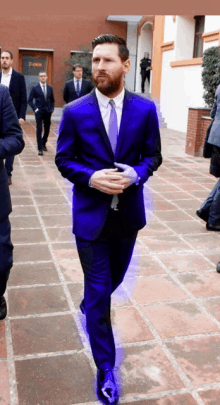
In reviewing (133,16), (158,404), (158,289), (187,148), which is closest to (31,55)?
(133,16)

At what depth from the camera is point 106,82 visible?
251 centimetres

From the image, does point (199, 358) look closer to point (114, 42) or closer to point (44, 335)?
point (44, 335)

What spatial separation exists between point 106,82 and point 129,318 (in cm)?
184

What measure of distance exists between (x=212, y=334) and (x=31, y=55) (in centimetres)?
2003

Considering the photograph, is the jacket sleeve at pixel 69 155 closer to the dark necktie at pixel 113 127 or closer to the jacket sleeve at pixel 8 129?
the dark necktie at pixel 113 127

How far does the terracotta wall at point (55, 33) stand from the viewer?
68.4 feet

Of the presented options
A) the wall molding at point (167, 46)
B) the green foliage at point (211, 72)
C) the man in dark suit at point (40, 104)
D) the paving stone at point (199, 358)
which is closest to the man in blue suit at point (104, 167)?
the paving stone at point (199, 358)

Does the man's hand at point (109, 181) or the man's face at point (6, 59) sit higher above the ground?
the man's face at point (6, 59)

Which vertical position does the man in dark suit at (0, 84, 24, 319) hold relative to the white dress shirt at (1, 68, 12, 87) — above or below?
below

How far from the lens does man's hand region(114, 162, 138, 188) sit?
2.49 metres

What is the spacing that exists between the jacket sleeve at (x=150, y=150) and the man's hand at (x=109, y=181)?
199mm

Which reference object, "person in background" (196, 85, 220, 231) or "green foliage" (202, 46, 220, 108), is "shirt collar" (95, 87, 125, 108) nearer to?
"person in background" (196, 85, 220, 231)

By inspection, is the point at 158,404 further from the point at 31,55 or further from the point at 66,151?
the point at 31,55

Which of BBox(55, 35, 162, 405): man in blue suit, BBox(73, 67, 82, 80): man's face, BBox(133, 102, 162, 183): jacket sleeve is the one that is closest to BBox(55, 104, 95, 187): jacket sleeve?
BBox(55, 35, 162, 405): man in blue suit
